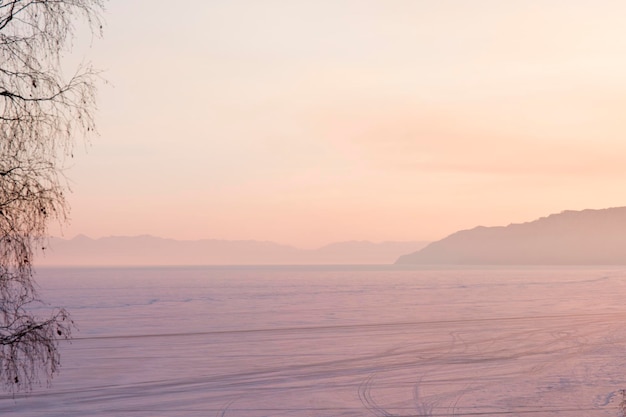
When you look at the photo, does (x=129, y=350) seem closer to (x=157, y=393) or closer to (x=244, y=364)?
(x=244, y=364)

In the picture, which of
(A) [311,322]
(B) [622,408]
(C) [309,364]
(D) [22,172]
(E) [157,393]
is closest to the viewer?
(D) [22,172]

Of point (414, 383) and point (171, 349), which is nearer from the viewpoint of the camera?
point (414, 383)

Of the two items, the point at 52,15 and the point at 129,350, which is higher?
the point at 52,15

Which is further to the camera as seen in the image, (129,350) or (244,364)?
(129,350)

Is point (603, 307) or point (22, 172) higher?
point (22, 172)

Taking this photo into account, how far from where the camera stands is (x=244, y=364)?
27000 millimetres

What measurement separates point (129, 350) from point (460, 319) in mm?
22546

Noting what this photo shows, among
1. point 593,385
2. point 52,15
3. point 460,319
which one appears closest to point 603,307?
point 460,319

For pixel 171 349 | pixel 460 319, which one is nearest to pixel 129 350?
pixel 171 349

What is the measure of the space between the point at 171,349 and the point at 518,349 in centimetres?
1418

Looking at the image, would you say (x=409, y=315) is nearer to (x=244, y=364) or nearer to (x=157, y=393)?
(x=244, y=364)

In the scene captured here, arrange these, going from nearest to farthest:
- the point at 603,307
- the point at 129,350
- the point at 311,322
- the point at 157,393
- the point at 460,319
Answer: the point at 157,393, the point at 129,350, the point at 311,322, the point at 460,319, the point at 603,307

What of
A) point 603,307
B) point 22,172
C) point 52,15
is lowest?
point 603,307

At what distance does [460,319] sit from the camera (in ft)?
154
